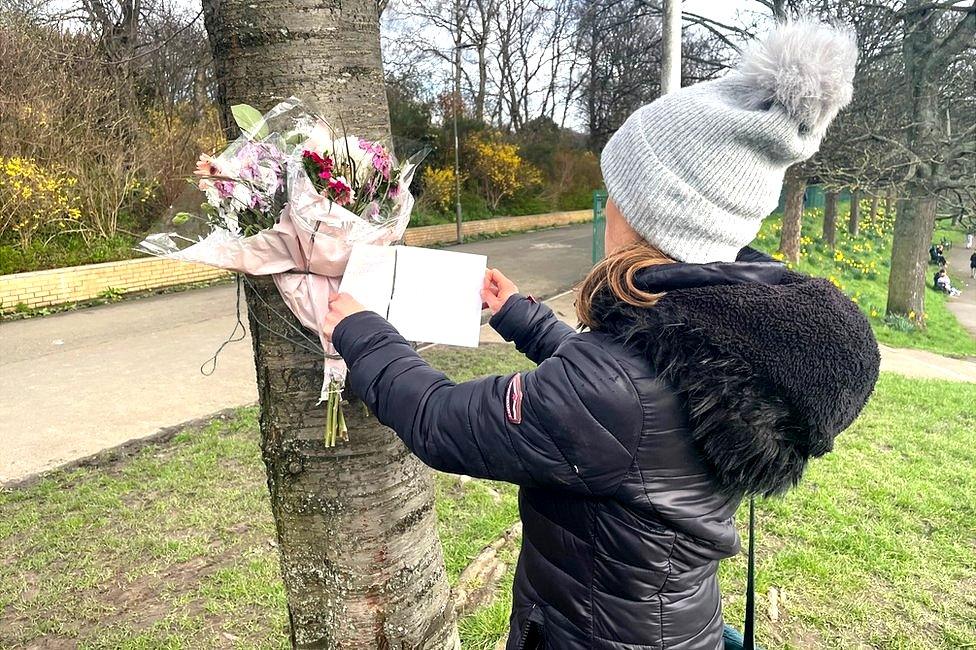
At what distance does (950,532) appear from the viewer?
3.80 metres

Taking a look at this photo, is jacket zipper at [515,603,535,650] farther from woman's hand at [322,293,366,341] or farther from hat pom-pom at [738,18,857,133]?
hat pom-pom at [738,18,857,133]

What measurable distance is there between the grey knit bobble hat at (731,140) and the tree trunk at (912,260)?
1445 cm

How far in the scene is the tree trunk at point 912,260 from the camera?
13.6 metres

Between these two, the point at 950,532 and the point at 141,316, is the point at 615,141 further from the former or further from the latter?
the point at 141,316

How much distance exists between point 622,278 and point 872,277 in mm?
19844

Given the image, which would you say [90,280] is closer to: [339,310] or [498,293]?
[498,293]

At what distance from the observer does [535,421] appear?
1257 millimetres

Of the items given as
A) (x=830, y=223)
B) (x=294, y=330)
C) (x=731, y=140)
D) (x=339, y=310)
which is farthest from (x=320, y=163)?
(x=830, y=223)

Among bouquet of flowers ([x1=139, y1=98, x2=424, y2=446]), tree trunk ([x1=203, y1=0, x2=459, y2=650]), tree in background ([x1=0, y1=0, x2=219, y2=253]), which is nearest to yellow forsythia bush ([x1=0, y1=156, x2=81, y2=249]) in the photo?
tree in background ([x1=0, y1=0, x2=219, y2=253])

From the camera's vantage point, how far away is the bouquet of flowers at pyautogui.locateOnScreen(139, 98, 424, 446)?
1.51 metres

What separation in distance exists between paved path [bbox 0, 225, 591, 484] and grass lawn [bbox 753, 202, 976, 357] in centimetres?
807

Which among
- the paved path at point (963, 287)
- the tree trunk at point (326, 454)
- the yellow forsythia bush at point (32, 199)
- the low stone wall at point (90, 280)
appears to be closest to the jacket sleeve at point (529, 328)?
the tree trunk at point (326, 454)

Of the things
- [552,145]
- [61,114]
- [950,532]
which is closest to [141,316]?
[61,114]

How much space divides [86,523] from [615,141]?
12.2 ft
